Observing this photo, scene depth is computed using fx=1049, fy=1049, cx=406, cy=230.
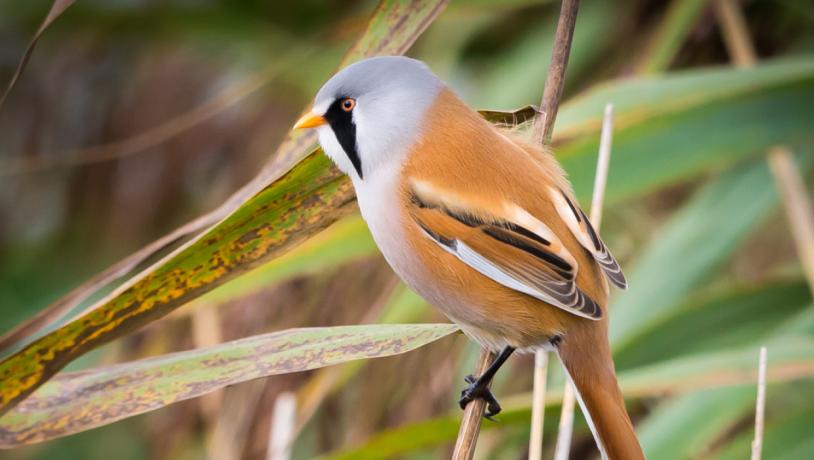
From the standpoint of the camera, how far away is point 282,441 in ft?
5.82

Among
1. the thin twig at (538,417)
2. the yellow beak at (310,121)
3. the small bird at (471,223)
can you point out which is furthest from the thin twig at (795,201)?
the yellow beak at (310,121)

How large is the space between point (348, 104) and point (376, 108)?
0.15 feet

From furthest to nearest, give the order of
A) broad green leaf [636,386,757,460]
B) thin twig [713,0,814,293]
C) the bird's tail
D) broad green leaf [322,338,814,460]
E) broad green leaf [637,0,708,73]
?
broad green leaf [637,0,708,73]
thin twig [713,0,814,293]
broad green leaf [636,386,757,460]
broad green leaf [322,338,814,460]
the bird's tail

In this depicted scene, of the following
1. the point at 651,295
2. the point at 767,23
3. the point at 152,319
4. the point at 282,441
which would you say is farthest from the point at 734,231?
the point at 152,319

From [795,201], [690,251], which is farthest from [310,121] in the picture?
[795,201]

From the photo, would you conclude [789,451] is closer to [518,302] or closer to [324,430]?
[518,302]

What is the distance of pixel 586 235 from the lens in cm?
162

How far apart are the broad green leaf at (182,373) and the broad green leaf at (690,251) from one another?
1.17m

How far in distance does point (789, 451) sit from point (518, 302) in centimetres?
81

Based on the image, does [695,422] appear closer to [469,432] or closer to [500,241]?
[500,241]

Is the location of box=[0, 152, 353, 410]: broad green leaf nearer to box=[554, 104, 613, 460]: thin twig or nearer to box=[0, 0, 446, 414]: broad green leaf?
box=[0, 0, 446, 414]: broad green leaf

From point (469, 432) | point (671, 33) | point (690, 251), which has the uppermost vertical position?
point (671, 33)

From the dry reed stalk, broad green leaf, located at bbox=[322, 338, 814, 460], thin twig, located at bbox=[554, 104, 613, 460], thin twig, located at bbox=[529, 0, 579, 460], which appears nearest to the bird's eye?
thin twig, located at bbox=[529, 0, 579, 460]

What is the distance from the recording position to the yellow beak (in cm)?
158
